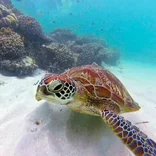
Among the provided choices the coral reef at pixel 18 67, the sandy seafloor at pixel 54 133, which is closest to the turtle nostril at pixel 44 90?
the sandy seafloor at pixel 54 133

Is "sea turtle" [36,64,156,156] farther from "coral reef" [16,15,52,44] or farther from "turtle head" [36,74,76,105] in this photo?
"coral reef" [16,15,52,44]

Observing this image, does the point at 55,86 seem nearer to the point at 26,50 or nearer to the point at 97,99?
the point at 97,99

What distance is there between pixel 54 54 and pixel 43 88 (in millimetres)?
5693

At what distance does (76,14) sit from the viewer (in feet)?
316

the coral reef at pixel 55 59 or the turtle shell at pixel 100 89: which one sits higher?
the coral reef at pixel 55 59

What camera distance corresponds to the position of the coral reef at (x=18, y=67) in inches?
215

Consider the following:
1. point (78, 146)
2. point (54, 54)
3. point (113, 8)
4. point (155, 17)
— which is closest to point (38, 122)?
point (78, 146)

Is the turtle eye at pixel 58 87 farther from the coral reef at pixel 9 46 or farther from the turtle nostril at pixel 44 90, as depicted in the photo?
the coral reef at pixel 9 46

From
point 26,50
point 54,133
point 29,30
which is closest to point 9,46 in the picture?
point 26,50

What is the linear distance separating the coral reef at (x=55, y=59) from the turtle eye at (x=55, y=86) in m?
5.40

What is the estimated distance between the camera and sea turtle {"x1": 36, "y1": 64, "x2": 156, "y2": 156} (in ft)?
6.04

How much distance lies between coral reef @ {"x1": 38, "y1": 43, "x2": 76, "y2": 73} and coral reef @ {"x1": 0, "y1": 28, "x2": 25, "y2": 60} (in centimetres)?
142

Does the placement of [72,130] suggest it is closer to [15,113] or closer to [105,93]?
[105,93]

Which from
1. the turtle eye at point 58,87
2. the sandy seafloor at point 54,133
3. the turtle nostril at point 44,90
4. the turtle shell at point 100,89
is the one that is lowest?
the sandy seafloor at point 54,133
